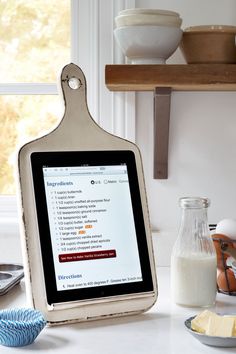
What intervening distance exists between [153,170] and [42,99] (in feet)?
1.39

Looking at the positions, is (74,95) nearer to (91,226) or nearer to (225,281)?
(91,226)

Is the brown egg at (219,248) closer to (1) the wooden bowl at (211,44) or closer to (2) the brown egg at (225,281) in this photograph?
(2) the brown egg at (225,281)

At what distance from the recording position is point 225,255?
167 centimetres

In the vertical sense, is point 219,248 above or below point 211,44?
below

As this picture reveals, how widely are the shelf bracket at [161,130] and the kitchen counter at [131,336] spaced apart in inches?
21.7

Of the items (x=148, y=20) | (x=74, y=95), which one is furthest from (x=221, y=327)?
(x=148, y=20)

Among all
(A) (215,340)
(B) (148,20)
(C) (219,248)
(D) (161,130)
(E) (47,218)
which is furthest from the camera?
(D) (161,130)

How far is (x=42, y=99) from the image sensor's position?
2230 millimetres

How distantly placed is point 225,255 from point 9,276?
50 centimetres

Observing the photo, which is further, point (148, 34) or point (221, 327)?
point (148, 34)

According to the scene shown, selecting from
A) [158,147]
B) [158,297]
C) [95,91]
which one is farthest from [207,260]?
[95,91]

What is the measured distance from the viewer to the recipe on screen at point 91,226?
1447mm

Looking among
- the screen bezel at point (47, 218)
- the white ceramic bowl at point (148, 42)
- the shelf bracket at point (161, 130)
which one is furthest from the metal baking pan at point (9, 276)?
the white ceramic bowl at point (148, 42)

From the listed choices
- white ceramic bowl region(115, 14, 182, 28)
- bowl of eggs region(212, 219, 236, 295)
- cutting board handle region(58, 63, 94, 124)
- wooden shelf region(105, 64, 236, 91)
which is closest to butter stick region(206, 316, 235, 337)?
bowl of eggs region(212, 219, 236, 295)
